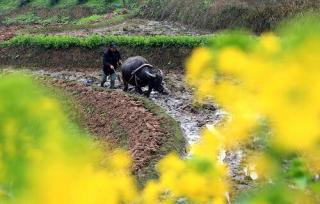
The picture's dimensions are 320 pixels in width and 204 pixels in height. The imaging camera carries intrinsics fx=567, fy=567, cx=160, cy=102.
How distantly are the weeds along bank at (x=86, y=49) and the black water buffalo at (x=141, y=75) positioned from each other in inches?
129

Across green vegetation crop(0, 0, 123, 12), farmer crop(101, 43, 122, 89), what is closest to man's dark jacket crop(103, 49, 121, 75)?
farmer crop(101, 43, 122, 89)

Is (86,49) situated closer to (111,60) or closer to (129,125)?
(111,60)

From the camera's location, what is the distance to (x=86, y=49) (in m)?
18.6

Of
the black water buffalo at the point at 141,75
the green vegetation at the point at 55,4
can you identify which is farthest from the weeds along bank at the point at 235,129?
the green vegetation at the point at 55,4

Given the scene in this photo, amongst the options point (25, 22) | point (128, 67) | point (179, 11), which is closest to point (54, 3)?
point (25, 22)

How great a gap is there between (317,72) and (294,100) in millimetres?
147

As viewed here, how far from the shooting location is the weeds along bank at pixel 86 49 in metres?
17.6

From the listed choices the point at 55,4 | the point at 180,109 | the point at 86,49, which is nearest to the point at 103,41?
the point at 86,49

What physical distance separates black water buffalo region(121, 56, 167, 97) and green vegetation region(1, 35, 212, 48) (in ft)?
11.0

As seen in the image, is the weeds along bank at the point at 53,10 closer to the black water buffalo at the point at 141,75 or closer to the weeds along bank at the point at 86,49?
the weeds along bank at the point at 86,49

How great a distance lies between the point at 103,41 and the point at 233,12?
5268 millimetres

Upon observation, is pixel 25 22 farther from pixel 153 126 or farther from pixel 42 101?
pixel 42 101

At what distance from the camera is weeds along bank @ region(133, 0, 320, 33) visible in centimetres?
1975

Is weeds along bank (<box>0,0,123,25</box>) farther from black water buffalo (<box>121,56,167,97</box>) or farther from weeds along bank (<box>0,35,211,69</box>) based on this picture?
black water buffalo (<box>121,56,167,97</box>)
